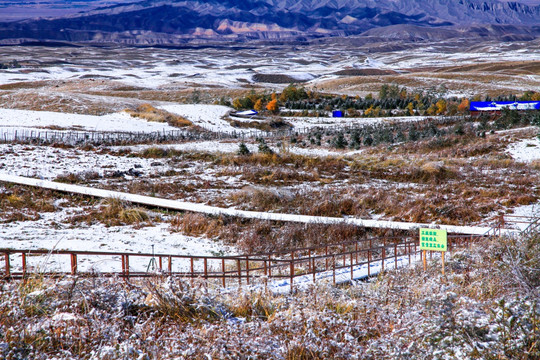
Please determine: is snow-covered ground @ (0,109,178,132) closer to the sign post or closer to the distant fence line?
the distant fence line

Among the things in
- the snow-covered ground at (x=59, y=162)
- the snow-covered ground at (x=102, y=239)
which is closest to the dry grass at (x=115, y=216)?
the snow-covered ground at (x=102, y=239)

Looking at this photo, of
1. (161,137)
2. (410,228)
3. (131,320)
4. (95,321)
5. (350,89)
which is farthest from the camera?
(350,89)

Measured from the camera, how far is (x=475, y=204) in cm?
1778

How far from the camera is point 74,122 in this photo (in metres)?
46.4

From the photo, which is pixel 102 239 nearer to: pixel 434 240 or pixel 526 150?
pixel 434 240

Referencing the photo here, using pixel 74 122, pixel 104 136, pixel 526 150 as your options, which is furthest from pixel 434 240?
pixel 74 122

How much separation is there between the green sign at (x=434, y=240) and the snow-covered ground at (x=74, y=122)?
41543 mm

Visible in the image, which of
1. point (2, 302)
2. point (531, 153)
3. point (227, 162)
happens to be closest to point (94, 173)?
point (227, 162)

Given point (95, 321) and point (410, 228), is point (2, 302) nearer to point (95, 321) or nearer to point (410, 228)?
point (95, 321)

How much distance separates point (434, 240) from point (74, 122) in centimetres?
4538

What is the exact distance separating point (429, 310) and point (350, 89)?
93.9 m

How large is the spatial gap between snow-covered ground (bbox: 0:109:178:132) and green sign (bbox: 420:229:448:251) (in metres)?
41.5

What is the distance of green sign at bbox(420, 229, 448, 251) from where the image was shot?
6.97 metres

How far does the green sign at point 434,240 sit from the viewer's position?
697 cm
